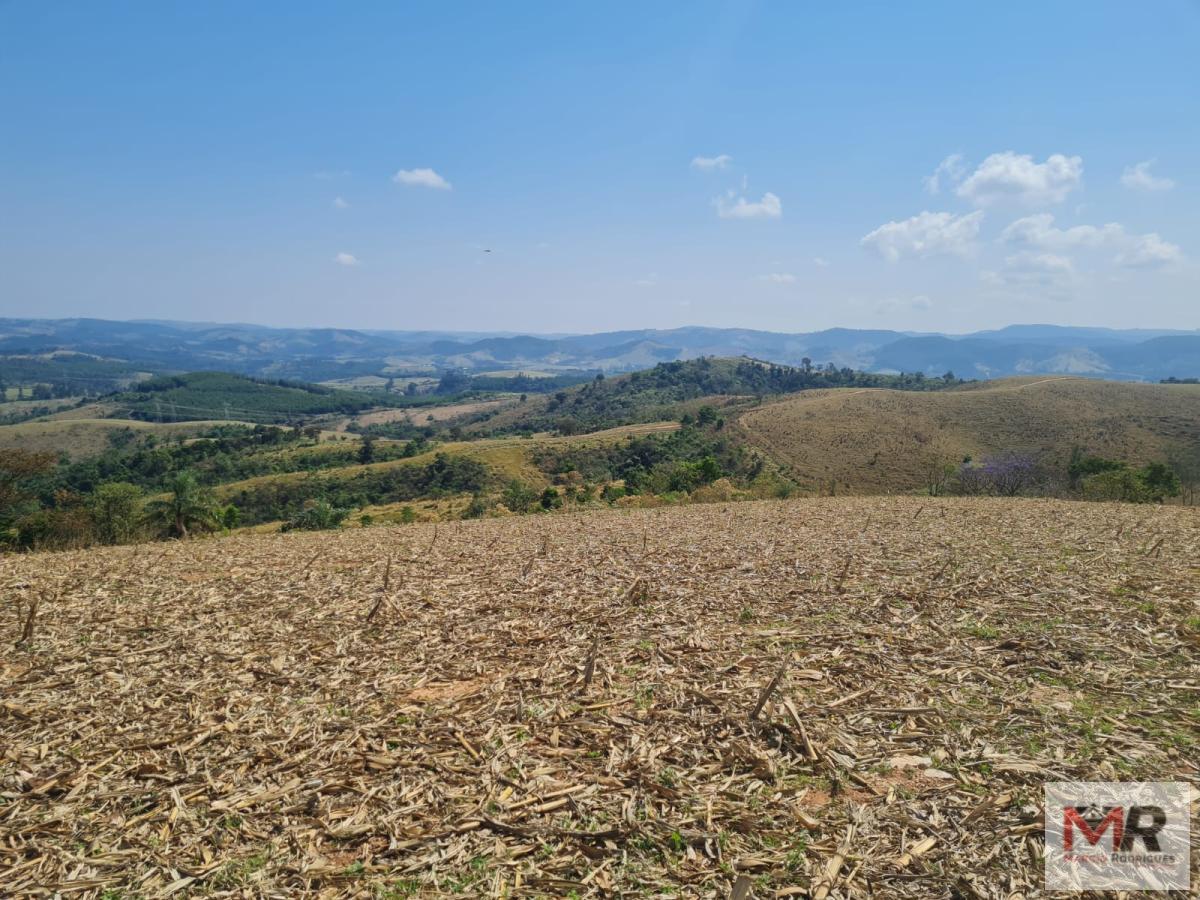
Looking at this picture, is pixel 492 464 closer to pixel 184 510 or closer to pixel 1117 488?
pixel 184 510

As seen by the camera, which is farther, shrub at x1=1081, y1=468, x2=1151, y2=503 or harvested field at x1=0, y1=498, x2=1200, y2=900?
shrub at x1=1081, y1=468, x2=1151, y2=503

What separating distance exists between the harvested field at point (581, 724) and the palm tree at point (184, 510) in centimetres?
2405

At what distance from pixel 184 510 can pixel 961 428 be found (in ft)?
283

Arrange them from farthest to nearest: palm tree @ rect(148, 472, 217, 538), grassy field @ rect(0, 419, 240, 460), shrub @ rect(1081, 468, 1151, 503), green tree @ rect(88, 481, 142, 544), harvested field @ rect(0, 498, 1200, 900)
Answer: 1. grassy field @ rect(0, 419, 240, 460)
2. palm tree @ rect(148, 472, 217, 538)
3. green tree @ rect(88, 481, 142, 544)
4. shrub @ rect(1081, 468, 1151, 503)
5. harvested field @ rect(0, 498, 1200, 900)

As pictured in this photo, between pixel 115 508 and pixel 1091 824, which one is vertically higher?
pixel 1091 824

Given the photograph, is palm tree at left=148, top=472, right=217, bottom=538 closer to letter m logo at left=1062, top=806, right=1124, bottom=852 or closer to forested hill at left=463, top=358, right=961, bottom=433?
letter m logo at left=1062, top=806, right=1124, bottom=852

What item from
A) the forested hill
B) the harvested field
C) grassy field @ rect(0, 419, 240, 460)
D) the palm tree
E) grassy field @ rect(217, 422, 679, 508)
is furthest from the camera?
the forested hill

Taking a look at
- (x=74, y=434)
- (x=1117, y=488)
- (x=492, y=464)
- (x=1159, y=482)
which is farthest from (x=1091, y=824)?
(x=74, y=434)

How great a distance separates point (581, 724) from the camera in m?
5.62

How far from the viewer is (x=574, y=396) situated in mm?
198875

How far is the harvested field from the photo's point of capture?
401 cm

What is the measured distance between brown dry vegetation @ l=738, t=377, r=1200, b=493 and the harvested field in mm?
52671

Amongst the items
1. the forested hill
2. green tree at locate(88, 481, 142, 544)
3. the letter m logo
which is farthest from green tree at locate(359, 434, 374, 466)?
the letter m logo

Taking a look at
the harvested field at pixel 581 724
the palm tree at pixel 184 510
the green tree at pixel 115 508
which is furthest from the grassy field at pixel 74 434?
the harvested field at pixel 581 724
